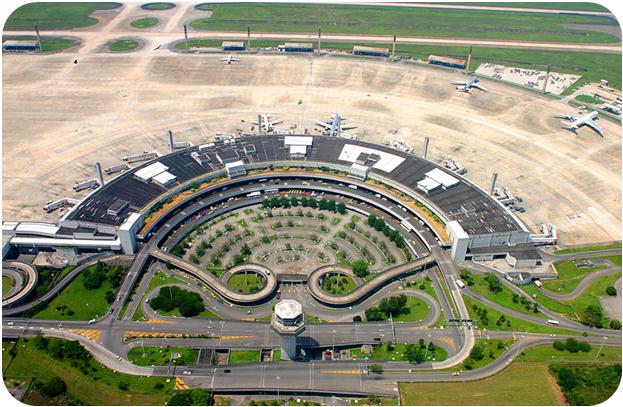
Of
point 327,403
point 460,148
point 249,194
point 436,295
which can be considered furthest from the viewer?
point 460,148

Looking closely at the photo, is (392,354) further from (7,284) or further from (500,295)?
(7,284)

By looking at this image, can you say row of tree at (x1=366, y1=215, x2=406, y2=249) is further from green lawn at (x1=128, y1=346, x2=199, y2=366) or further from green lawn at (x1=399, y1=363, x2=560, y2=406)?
green lawn at (x1=128, y1=346, x2=199, y2=366)

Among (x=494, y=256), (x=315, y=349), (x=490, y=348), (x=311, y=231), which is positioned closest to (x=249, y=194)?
(x=311, y=231)

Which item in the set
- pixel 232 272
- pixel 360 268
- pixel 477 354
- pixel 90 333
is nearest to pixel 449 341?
pixel 477 354

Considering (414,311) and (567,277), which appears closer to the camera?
(414,311)

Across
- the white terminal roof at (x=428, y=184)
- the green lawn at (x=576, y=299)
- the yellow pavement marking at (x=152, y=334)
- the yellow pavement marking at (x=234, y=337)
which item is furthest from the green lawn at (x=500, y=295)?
the yellow pavement marking at (x=152, y=334)

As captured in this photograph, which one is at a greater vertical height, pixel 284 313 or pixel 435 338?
pixel 284 313

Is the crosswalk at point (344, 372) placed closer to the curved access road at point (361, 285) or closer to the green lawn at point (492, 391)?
the green lawn at point (492, 391)

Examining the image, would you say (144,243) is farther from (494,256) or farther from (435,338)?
(494,256)
